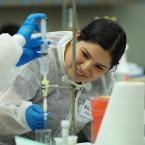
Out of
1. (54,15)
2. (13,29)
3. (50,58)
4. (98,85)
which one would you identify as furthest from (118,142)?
(54,15)

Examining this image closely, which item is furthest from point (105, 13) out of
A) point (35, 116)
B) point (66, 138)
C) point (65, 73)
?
point (66, 138)

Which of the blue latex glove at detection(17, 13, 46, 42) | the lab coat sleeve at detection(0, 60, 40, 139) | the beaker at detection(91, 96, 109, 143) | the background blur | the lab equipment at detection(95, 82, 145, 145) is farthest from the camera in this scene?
the background blur

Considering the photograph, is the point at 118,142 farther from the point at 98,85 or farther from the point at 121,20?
the point at 121,20

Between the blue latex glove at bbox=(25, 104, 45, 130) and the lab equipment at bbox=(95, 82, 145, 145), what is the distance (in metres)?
0.37

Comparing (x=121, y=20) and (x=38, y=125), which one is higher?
(x=121, y=20)

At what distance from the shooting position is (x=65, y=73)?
5.08 ft

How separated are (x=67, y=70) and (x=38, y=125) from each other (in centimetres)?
29

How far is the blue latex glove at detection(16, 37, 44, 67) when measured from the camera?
1353mm

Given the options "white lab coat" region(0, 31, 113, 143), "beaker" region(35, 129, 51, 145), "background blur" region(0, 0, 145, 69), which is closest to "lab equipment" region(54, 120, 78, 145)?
"beaker" region(35, 129, 51, 145)

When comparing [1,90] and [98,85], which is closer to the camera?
[1,90]

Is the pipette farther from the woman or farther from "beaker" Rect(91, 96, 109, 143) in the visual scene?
"beaker" Rect(91, 96, 109, 143)

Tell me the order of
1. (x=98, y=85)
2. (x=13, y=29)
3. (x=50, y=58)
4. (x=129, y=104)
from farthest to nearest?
(x=13, y=29)
(x=98, y=85)
(x=50, y=58)
(x=129, y=104)

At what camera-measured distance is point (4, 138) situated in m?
1.47

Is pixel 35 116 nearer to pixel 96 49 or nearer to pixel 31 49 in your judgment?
pixel 31 49
